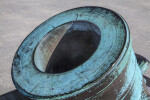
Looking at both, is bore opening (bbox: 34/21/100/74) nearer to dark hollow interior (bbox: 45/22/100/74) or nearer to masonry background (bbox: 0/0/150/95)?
dark hollow interior (bbox: 45/22/100/74)

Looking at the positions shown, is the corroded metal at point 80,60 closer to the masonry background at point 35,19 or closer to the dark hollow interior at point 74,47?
the dark hollow interior at point 74,47

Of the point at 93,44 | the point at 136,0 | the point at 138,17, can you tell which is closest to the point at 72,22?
the point at 93,44

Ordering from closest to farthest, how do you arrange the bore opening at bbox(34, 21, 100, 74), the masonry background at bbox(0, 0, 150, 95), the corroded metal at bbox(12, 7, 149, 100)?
the corroded metal at bbox(12, 7, 149, 100) → the bore opening at bbox(34, 21, 100, 74) → the masonry background at bbox(0, 0, 150, 95)

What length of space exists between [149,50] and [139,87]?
99.8 inches

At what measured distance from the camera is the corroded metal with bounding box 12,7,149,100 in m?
1.43

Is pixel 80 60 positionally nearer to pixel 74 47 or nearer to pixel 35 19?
pixel 74 47

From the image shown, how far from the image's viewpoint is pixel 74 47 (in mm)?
2295

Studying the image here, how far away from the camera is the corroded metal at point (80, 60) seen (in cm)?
143

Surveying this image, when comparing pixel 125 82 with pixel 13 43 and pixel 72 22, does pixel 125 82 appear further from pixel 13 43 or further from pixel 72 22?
pixel 13 43

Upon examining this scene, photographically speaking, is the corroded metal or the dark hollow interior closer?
the corroded metal

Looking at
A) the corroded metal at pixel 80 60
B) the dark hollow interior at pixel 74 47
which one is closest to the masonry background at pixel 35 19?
the dark hollow interior at pixel 74 47

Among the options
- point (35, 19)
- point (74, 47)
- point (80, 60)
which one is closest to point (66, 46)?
point (74, 47)

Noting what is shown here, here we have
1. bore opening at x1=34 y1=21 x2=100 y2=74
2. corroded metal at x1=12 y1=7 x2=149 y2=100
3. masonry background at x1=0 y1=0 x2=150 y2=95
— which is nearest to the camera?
corroded metal at x1=12 y1=7 x2=149 y2=100

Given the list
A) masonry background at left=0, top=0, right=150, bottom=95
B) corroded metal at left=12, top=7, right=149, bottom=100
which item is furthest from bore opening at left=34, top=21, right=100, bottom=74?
masonry background at left=0, top=0, right=150, bottom=95
